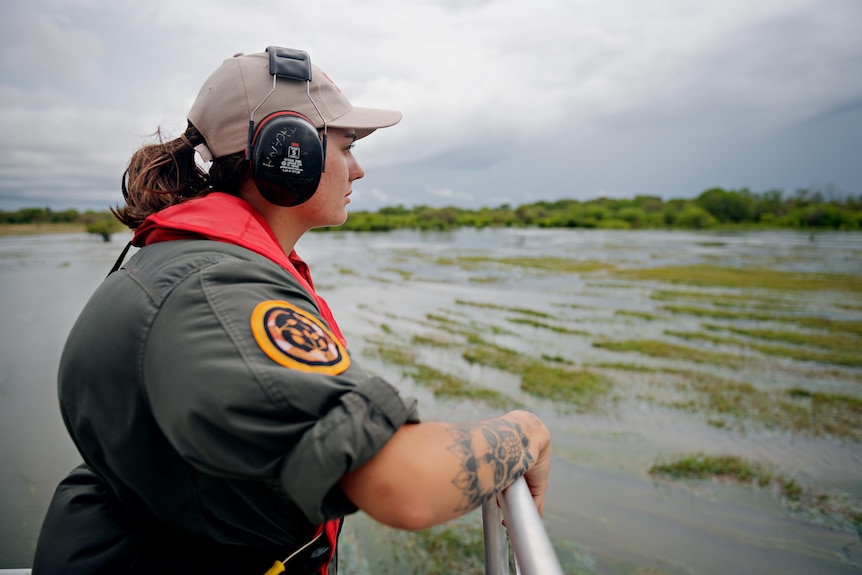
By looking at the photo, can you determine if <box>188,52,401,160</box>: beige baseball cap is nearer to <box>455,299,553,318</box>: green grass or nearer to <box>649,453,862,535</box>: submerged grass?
<box>649,453,862,535</box>: submerged grass

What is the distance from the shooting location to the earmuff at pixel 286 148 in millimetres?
1417

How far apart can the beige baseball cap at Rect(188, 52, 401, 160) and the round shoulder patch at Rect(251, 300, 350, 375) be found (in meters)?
0.75

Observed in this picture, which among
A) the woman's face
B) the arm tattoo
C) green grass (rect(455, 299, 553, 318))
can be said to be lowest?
green grass (rect(455, 299, 553, 318))

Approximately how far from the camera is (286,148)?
1.39m

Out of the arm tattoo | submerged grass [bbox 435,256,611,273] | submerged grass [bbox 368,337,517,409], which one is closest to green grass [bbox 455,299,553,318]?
submerged grass [bbox 368,337,517,409]

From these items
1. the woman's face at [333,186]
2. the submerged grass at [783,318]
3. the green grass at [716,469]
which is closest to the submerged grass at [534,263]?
the submerged grass at [783,318]

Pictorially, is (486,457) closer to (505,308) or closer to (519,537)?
(519,537)

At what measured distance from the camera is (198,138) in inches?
64.9

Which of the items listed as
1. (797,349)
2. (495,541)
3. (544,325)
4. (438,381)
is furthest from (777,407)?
(495,541)

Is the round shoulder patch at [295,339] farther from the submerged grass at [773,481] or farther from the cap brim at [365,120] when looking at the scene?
the submerged grass at [773,481]

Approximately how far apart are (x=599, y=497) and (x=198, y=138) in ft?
14.4

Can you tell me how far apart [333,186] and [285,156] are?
0.98ft

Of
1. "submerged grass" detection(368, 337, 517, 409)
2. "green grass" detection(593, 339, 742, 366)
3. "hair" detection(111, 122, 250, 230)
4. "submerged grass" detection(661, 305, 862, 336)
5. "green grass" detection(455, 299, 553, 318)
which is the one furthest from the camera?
"green grass" detection(455, 299, 553, 318)

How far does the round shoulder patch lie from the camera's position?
90cm
